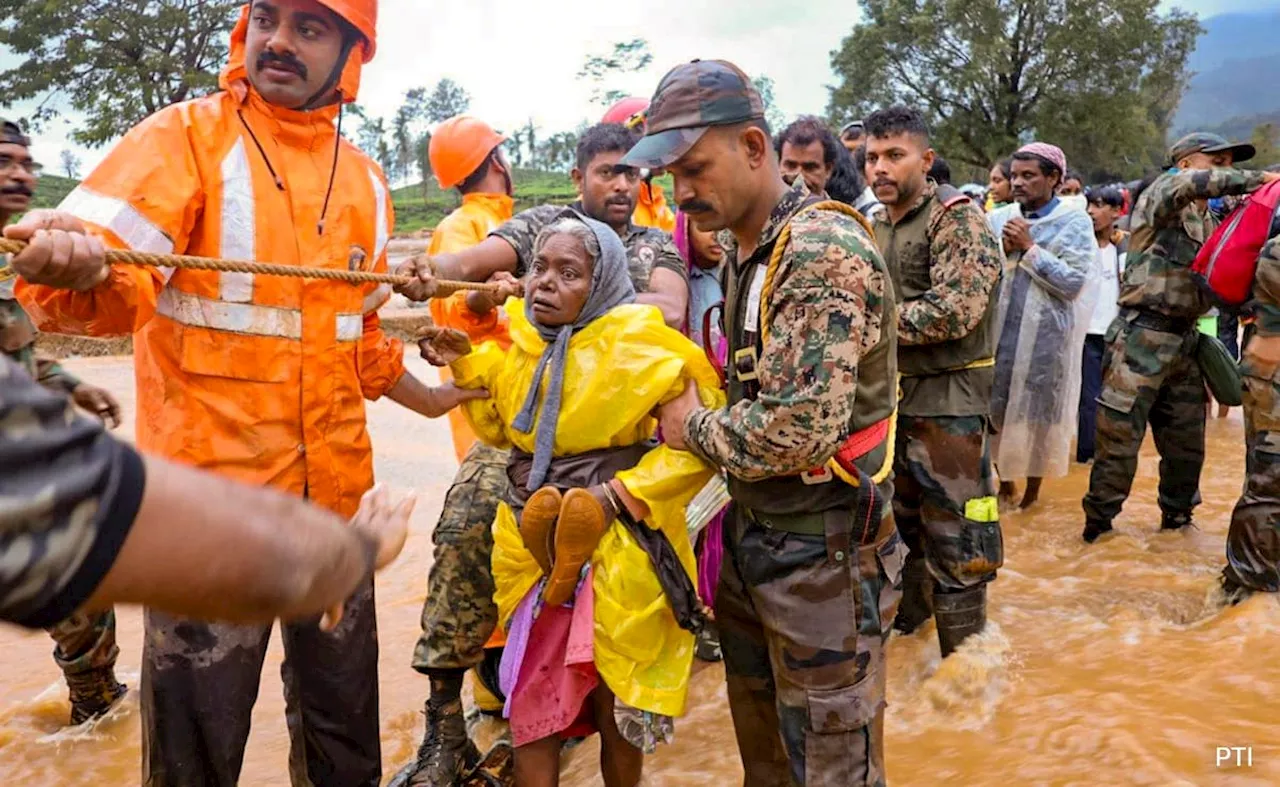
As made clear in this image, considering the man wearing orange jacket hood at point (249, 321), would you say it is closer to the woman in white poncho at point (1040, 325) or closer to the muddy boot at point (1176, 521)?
the woman in white poncho at point (1040, 325)

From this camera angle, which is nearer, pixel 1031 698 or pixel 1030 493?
pixel 1031 698

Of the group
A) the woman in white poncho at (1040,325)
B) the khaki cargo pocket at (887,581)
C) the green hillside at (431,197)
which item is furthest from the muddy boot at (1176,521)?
the green hillside at (431,197)

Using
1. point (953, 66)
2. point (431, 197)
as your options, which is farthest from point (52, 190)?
point (953, 66)

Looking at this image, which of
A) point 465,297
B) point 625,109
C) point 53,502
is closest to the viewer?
point 53,502

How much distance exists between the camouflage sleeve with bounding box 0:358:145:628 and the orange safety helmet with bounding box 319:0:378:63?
6.09 feet

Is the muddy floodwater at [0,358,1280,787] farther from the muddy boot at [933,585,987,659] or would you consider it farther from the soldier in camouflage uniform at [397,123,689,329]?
the soldier in camouflage uniform at [397,123,689,329]

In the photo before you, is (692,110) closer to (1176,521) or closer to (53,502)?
(53,502)

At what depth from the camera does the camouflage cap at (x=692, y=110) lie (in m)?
2.20

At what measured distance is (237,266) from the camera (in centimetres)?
215

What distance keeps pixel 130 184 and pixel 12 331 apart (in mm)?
1324

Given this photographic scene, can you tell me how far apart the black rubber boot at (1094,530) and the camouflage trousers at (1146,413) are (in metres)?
0.04

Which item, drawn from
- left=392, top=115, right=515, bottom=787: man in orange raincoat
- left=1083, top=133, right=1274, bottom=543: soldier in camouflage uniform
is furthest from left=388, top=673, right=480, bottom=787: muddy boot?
left=1083, top=133, right=1274, bottom=543: soldier in camouflage uniform

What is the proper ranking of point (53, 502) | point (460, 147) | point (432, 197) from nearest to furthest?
1. point (53, 502)
2. point (460, 147)
3. point (432, 197)

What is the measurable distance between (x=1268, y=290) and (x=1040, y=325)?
165cm
